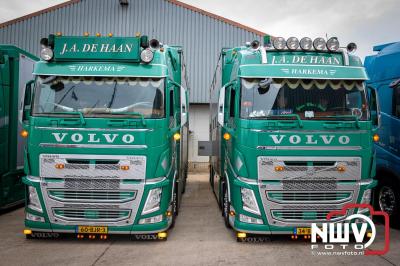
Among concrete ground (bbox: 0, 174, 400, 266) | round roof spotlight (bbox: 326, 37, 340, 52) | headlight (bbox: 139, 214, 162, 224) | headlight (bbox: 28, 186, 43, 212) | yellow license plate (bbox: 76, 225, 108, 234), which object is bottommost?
concrete ground (bbox: 0, 174, 400, 266)

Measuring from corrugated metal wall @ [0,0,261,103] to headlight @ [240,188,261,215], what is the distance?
13532 millimetres

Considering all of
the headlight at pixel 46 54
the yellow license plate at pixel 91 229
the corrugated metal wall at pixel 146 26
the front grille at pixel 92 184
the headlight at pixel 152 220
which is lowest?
the yellow license plate at pixel 91 229

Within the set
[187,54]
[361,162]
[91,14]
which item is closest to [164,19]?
[187,54]

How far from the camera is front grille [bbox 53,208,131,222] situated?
19.1 ft

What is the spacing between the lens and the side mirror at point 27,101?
6.04 metres

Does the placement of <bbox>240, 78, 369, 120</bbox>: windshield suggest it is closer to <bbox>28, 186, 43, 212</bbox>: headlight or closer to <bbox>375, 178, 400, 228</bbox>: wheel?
<bbox>375, 178, 400, 228</bbox>: wheel

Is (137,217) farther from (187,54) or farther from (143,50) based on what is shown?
(187,54)

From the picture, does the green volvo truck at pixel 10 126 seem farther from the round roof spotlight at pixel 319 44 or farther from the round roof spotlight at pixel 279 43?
the round roof spotlight at pixel 319 44

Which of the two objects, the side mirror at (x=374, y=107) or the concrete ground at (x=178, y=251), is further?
the side mirror at (x=374, y=107)

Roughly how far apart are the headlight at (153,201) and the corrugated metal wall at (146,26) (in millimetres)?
13464

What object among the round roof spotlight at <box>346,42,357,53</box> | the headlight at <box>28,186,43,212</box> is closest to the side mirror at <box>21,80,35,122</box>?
the headlight at <box>28,186,43,212</box>

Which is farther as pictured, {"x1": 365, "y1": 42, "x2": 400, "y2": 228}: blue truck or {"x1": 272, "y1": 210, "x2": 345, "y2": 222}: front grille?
{"x1": 365, "y1": 42, "x2": 400, "y2": 228}: blue truck

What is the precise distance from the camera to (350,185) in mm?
5883

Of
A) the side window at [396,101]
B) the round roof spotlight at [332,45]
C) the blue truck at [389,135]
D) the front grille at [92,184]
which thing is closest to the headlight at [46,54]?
the front grille at [92,184]
